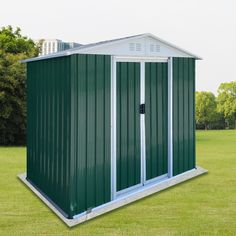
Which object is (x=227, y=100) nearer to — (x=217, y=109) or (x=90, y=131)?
(x=217, y=109)

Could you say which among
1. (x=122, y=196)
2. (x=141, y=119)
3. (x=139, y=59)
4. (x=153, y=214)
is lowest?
(x=153, y=214)

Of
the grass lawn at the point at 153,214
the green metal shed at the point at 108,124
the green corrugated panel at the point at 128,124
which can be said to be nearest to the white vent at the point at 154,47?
the green metal shed at the point at 108,124

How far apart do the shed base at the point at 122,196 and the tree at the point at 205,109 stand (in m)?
24.4

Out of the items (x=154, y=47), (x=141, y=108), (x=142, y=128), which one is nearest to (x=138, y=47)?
(x=154, y=47)

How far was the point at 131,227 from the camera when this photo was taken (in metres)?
6.18

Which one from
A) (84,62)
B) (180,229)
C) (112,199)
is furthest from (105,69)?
(180,229)

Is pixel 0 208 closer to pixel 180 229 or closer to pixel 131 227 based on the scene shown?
pixel 131 227

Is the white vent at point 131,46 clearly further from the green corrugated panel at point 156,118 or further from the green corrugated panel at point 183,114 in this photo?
the green corrugated panel at point 183,114

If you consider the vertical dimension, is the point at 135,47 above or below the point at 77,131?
above

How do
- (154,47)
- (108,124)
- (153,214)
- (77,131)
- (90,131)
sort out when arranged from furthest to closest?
(154,47) < (108,124) < (153,214) < (90,131) < (77,131)

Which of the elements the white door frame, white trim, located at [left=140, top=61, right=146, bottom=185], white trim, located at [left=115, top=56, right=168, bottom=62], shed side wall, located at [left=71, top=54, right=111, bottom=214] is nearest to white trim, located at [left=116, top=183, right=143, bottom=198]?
the white door frame

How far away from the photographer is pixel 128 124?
7453mm

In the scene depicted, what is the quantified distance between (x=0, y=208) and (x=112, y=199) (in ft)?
5.74

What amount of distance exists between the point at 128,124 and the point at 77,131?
1.32 metres
